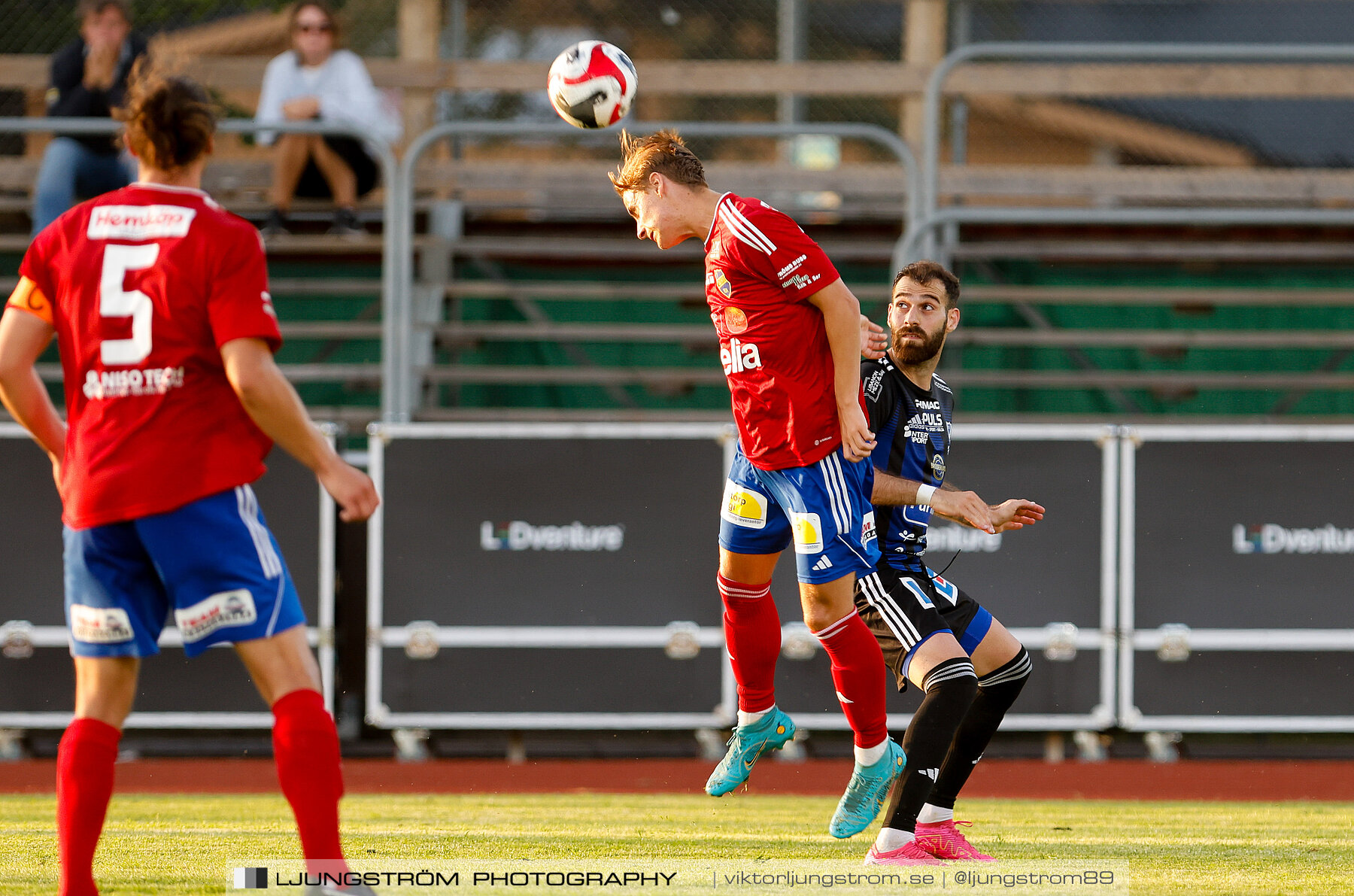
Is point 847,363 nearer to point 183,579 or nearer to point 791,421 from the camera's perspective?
point 791,421

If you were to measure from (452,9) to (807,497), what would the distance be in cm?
837

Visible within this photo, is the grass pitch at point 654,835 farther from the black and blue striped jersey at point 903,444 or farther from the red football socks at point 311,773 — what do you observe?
the black and blue striped jersey at point 903,444

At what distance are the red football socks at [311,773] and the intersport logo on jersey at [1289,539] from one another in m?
6.44

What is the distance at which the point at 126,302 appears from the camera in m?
3.58

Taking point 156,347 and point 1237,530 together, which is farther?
point 1237,530

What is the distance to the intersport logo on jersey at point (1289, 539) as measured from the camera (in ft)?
28.1

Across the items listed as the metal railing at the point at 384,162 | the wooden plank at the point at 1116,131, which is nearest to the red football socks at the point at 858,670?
the metal railing at the point at 384,162

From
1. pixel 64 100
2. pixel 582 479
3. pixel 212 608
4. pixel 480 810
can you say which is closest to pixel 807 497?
pixel 212 608

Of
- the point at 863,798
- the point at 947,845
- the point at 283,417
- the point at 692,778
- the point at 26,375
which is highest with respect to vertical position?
the point at 26,375

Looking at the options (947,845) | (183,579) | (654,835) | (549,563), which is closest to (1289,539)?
(549,563)

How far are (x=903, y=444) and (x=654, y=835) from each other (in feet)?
5.55

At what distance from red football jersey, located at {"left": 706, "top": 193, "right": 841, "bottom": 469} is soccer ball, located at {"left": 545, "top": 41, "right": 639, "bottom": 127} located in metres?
1.46

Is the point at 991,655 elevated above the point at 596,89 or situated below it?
below

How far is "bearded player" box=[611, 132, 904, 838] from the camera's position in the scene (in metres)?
Result: 4.84
